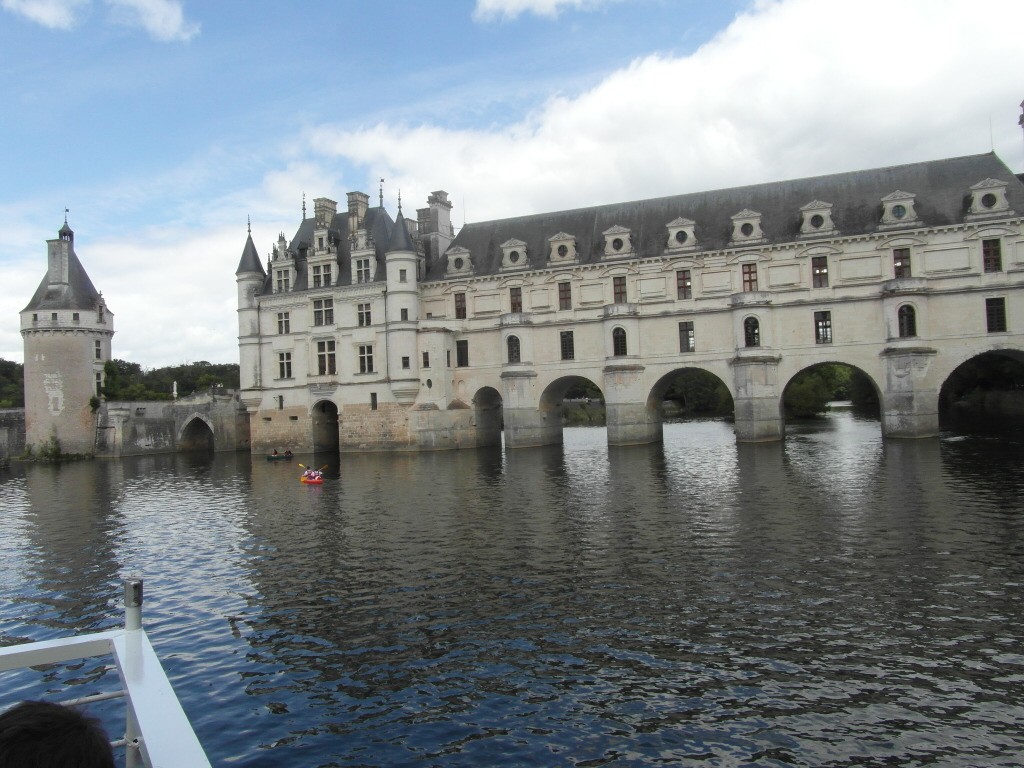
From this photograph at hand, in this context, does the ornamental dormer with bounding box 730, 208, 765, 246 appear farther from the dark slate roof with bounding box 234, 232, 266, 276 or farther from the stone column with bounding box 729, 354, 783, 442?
the dark slate roof with bounding box 234, 232, 266, 276

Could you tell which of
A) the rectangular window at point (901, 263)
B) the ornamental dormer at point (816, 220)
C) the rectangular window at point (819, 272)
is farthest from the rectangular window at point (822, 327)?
the ornamental dormer at point (816, 220)

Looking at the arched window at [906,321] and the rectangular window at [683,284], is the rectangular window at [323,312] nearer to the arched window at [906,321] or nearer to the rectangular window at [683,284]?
the rectangular window at [683,284]

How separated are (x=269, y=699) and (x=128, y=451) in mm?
56522

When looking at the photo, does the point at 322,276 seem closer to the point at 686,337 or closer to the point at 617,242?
the point at 617,242

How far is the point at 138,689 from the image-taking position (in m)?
4.23

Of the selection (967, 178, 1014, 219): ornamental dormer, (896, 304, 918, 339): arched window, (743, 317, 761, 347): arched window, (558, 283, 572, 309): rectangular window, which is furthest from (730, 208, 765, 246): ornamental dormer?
(967, 178, 1014, 219): ornamental dormer

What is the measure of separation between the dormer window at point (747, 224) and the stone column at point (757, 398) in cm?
677

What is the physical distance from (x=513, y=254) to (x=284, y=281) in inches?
661

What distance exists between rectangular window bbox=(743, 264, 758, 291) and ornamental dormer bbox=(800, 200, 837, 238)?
314 cm

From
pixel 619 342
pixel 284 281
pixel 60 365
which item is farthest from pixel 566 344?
pixel 60 365

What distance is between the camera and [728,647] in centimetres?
1173

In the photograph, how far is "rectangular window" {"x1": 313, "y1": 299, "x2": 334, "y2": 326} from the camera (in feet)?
181

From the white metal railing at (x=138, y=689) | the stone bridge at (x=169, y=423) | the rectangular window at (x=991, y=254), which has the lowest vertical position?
the white metal railing at (x=138, y=689)

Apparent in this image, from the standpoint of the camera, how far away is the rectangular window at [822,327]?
44.3 metres
